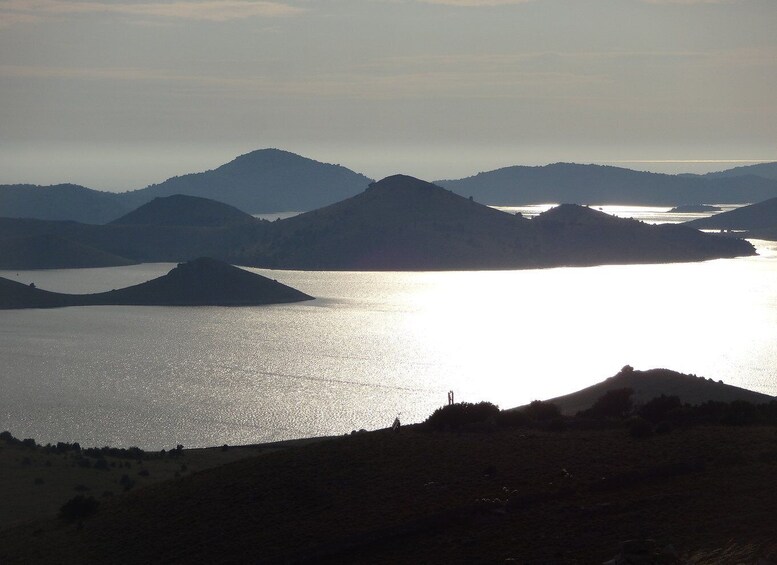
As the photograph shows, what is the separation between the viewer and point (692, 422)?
104ft

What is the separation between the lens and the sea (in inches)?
2798

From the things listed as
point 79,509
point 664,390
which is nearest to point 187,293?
point 664,390

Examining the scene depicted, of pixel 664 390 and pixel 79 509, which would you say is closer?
pixel 79 509

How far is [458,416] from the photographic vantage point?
110 feet

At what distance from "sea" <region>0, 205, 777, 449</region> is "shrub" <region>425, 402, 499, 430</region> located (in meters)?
29.6

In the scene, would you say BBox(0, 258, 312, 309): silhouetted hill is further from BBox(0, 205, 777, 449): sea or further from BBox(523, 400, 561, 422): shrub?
BBox(523, 400, 561, 422): shrub

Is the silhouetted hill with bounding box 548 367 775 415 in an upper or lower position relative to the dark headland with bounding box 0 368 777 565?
upper

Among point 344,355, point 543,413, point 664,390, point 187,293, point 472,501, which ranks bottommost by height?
point 472,501

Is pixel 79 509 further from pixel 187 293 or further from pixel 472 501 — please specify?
pixel 187 293

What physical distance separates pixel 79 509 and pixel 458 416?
11.7 metres

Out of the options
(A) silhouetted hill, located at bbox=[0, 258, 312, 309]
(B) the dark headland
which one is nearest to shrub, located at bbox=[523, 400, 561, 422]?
(B) the dark headland

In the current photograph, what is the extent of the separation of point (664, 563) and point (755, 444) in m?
10.1

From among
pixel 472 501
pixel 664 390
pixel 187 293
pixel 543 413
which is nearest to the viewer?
pixel 472 501

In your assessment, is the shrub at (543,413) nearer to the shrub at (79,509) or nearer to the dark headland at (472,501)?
the dark headland at (472,501)
